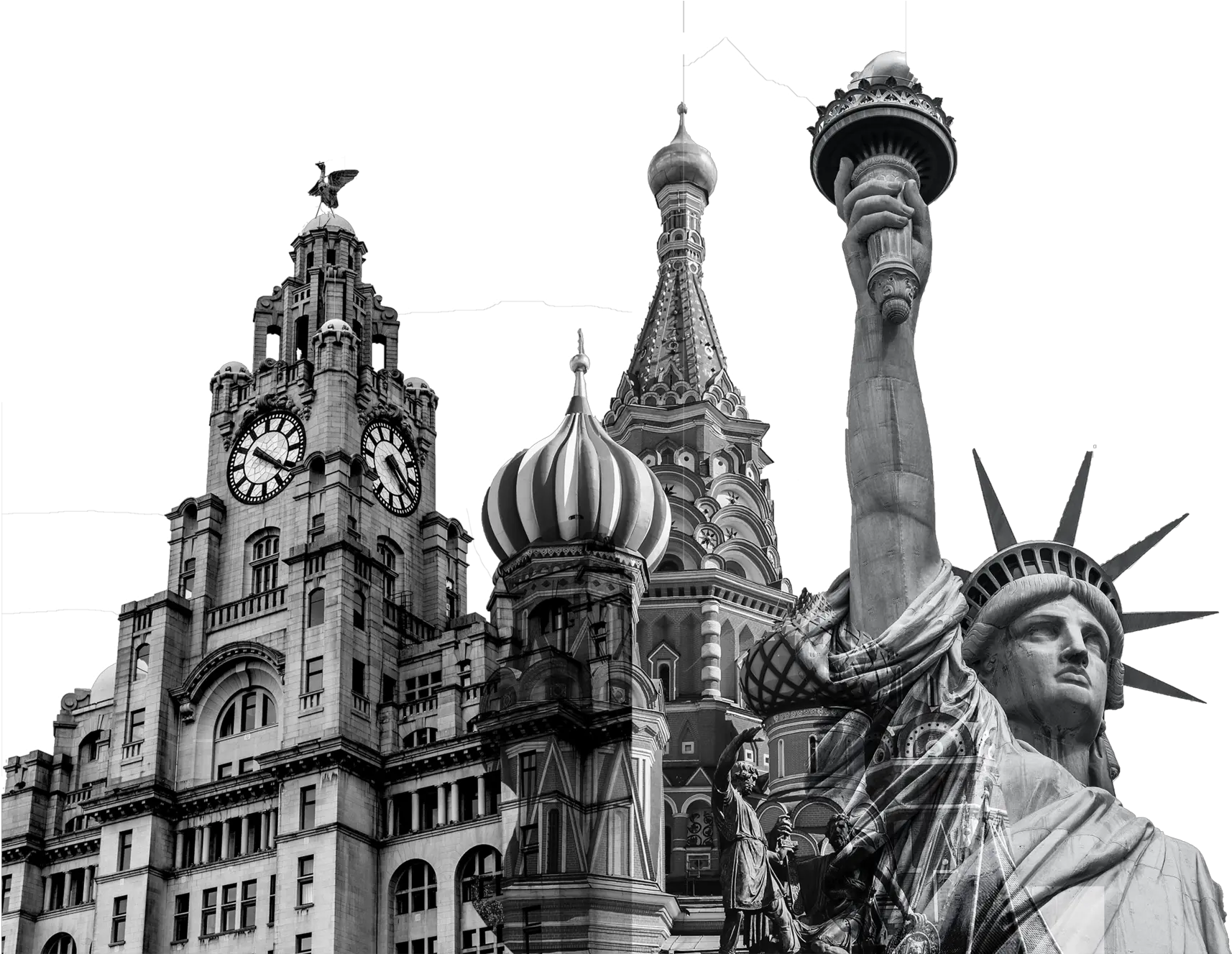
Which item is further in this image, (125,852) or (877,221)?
(125,852)

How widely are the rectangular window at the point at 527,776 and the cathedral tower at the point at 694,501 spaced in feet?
9.09

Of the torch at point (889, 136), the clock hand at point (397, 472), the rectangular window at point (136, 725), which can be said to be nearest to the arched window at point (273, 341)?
the clock hand at point (397, 472)

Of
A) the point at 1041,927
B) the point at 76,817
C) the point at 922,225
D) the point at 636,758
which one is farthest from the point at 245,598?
Answer: the point at 1041,927

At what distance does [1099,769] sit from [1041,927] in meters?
3.55

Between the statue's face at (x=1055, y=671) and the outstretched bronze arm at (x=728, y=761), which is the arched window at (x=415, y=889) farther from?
the statue's face at (x=1055, y=671)

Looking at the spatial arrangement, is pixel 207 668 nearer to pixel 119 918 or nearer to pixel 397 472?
Result: pixel 119 918

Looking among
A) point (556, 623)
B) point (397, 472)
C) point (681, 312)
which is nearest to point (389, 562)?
point (397, 472)

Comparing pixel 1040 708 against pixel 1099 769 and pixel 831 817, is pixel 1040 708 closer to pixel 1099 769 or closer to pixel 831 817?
pixel 1099 769

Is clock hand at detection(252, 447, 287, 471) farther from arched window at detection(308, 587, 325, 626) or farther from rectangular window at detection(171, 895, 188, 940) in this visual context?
rectangular window at detection(171, 895, 188, 940)

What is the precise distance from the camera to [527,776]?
41188 millimetres

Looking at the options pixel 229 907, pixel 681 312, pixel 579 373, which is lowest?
pixel 229 907

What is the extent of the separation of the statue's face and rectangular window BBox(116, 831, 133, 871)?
2933 centimetres

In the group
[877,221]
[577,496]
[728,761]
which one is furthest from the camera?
[577,496]

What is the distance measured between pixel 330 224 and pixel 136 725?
571 inches
